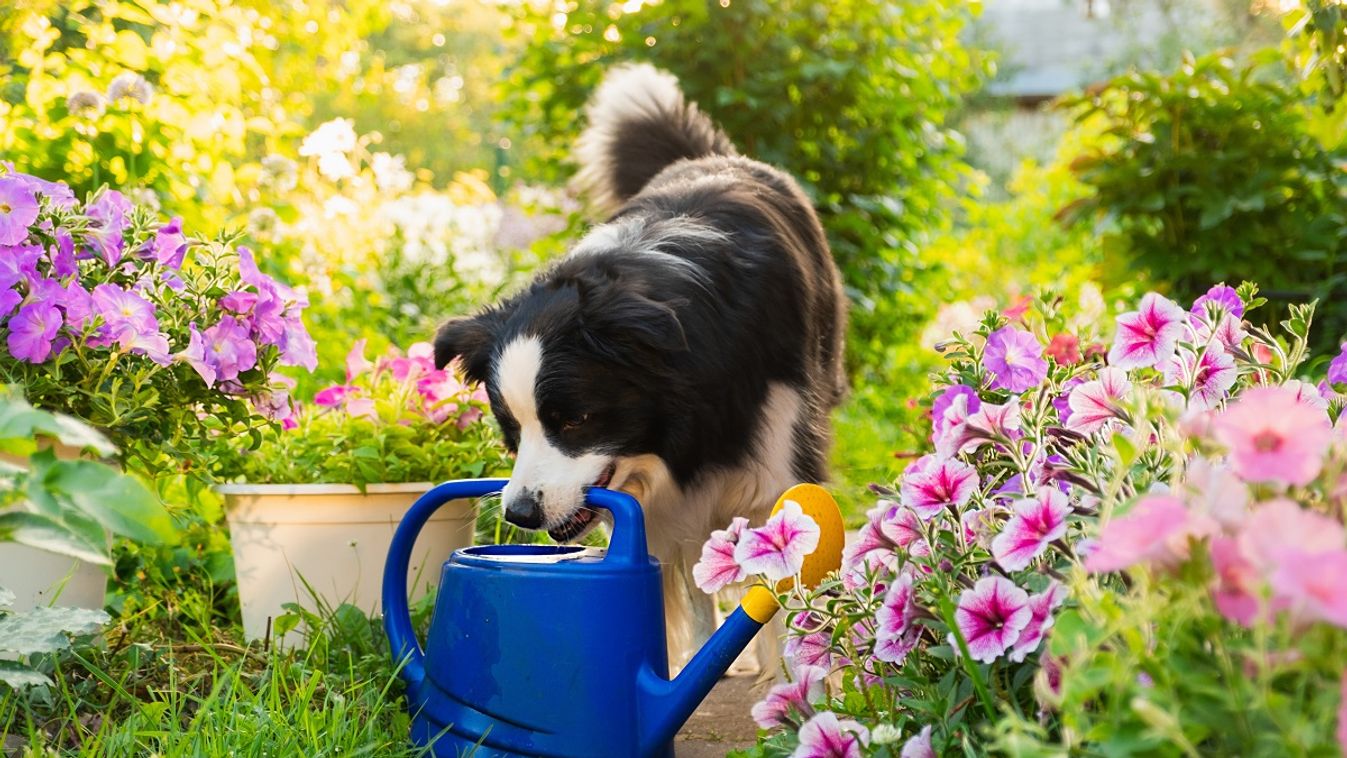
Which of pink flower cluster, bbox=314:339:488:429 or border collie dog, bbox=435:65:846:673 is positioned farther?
pink flower cluster, bbox=314:339:488:429

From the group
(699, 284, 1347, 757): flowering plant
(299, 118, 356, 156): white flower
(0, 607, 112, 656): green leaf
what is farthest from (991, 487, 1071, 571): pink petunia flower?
(299, 118, 356, 156): white flower

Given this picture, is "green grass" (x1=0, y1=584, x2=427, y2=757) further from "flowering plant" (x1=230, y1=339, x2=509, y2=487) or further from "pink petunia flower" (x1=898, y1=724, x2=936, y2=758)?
"pink petunia flower" (x1=898, y1=724, x2=936, y2=758)

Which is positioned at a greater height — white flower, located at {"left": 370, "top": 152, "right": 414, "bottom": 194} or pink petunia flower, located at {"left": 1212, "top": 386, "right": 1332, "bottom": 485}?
pink petunia flower, located at {"left": 1212, "top": 386, "right": 1332, "bottom": 485}

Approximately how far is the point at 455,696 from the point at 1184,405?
110cm

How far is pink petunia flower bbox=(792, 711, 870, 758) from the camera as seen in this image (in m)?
1.46

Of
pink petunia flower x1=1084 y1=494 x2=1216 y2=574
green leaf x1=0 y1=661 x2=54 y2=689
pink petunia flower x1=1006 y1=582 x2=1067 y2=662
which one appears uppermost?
pink petunia flower x1=1084 y1=494 x2=1216 y2=574

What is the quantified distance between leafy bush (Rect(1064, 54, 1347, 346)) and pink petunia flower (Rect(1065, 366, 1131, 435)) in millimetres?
2580

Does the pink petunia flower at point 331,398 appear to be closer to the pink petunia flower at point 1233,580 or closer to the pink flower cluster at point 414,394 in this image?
the pink flower cluster at point 414,394

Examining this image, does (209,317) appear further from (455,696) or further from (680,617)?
(680,617)

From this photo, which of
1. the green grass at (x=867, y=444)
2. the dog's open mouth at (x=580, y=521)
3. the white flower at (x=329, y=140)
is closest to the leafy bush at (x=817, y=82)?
the green grass at (x=867, y=444)

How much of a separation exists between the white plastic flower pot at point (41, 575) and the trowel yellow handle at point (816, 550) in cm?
113

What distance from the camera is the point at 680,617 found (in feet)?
9.86

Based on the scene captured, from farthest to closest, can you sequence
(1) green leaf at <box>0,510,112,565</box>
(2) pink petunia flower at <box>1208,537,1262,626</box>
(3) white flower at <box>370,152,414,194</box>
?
(3) white flower at <box>370,152,414,194</box>, (1) green leaf at <box>0,510,112,565</box>, (2) pink petunia flower at <box>1208,537,1262,626</box>

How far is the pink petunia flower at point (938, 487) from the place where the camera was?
1509mm
